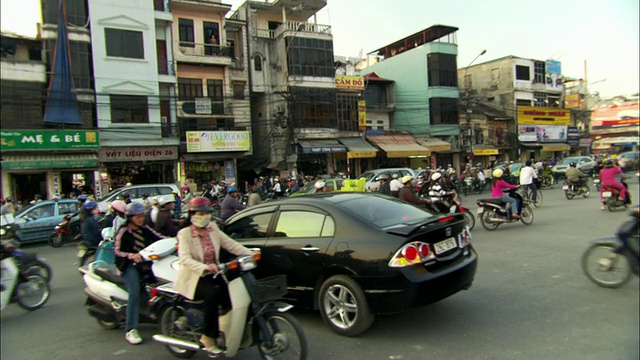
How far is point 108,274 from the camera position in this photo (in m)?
4.66

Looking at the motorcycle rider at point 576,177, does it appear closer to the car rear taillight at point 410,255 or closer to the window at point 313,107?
the car rear taillight at point 410,255

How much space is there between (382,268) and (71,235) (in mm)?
11592

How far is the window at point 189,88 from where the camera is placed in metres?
25.1

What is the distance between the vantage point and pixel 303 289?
14.3ft

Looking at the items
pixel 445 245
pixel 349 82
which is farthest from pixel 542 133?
pixel 445 245

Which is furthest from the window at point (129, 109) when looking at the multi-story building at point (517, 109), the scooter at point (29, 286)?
the multi-story building at point (517, 109)

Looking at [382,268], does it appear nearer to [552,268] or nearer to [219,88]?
[552,268]

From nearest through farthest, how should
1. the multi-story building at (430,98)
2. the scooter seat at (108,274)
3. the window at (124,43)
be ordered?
the scooter seat at (108,274) < the window at (124,43) < the multi-story building at (430,98)

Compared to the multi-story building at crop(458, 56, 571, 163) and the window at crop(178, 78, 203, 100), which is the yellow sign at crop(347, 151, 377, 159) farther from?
the multi-story building at crop(458, 56, 571, 163)

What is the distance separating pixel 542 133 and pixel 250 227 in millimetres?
43804

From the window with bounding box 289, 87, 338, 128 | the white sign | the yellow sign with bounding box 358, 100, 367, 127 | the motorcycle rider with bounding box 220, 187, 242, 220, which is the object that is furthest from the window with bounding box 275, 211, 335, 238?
the yellow sign with bounding box 358, 100, 367, 127

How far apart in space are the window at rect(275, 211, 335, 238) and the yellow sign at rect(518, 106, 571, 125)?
40502 mm

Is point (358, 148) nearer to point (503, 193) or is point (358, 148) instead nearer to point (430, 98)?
point (430, 98)

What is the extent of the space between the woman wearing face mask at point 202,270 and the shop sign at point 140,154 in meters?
18.7
